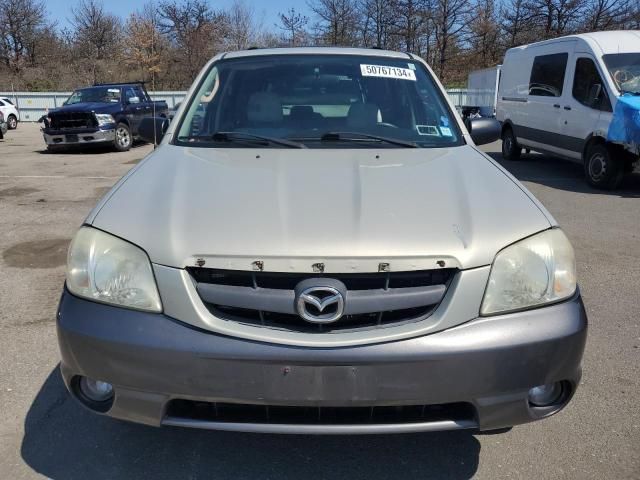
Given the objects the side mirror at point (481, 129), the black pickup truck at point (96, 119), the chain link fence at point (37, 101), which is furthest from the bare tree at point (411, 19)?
the side mirror at point (481, 129)

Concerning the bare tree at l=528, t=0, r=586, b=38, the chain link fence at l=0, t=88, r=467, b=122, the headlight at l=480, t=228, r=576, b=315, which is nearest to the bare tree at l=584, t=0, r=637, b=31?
the bare tree at l=528, t=0, r=586, b=38

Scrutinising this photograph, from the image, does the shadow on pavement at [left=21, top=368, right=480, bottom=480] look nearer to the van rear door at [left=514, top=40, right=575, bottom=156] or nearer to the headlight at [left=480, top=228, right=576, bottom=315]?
the headlight at [left=480, top=228, right=576, bottom=315]

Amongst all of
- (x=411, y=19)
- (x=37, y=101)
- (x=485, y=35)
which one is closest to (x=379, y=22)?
(x=411, y=19)

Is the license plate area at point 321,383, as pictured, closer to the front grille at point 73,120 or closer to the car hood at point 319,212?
the car hood at point 319,212

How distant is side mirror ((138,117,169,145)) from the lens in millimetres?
3678

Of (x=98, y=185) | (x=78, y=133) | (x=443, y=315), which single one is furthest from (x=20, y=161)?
(x=443, y=315)

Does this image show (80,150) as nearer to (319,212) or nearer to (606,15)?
(319,212)

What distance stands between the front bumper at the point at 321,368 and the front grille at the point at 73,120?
44.1ft

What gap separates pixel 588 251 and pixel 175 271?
4.77m

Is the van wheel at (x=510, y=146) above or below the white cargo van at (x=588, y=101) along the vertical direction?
below

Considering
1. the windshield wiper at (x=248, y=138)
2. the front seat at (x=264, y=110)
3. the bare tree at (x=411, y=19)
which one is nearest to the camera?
the windshield wiper at (x=248, y=138)

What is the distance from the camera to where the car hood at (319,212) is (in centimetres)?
195

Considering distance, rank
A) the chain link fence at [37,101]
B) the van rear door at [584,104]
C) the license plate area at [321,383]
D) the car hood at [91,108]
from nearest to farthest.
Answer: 1. the license plate area at [321,383]
2. the van rear door at [584,104]
3. the car hood at [91,108]
4. the chain link fence at [37,101]

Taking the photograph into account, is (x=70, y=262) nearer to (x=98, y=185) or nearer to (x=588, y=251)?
(x=588, y=251)
